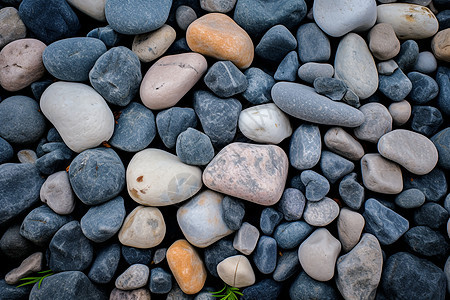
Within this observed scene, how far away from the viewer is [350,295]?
1.51 m

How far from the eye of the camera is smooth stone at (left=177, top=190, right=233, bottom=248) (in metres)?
1.62

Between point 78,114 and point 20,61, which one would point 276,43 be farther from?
point 20,61

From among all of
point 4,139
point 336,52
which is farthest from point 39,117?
point 336,52

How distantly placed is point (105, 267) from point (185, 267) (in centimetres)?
46

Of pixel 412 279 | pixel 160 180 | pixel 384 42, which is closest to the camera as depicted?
pixel 412 279

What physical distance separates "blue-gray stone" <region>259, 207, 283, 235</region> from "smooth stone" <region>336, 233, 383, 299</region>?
1.38 ft

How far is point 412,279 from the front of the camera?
1.50 metres

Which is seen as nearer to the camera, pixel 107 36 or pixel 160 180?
pixel 160 180

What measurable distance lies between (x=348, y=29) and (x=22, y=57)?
6.85 ft

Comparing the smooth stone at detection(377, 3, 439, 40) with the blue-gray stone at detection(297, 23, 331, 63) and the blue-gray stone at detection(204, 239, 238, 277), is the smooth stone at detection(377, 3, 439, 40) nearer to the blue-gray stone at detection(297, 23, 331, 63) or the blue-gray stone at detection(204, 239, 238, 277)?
the blue-gray stone at detection(297, 23, 331, 63)

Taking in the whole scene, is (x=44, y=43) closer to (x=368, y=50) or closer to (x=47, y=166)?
(x=47, y=166)

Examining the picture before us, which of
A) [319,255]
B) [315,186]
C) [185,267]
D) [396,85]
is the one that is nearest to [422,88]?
[396,85]

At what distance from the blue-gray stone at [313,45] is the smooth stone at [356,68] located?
10 cm

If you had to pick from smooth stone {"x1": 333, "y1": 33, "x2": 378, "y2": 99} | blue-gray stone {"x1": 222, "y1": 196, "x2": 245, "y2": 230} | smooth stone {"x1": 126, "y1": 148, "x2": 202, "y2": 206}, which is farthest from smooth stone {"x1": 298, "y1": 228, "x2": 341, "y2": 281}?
smooth stone {"x1": 333, "y1": 33, "x2": 378, "y2": 99}
